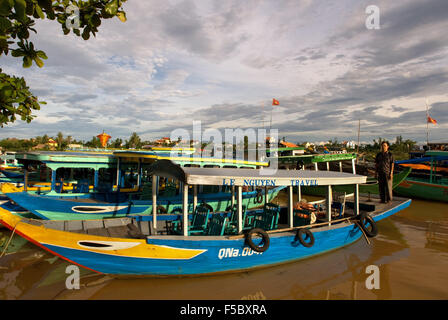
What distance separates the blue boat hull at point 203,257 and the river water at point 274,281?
0.29 meters

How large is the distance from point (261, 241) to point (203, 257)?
1.40m

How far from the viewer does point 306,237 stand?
6508mm

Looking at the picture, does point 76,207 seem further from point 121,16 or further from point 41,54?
point 121,16

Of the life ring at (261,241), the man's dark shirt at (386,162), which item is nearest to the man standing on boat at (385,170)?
the man's dark shirt at (386,162)

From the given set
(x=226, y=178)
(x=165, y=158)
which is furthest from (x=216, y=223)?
(x=165, y=158)

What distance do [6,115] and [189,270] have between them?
15.1 feet

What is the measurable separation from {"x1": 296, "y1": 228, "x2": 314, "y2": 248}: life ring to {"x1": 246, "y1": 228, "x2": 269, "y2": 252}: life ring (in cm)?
99

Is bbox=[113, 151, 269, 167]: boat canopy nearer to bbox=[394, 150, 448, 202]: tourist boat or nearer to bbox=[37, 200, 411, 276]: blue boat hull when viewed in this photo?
bbox=[37, 200, 411, 276]: blue boat hull

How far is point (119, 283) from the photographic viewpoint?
577 cm

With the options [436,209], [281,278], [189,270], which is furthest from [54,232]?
[436,209]

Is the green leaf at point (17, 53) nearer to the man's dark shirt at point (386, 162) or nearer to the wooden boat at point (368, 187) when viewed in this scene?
the man's dark shirt at point (386, 162)

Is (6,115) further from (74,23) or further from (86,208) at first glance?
(86,208)

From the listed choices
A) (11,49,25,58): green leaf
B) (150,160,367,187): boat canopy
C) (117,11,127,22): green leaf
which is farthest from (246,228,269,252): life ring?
(11,49,25,58): green leaf

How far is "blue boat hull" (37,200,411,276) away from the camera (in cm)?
525
